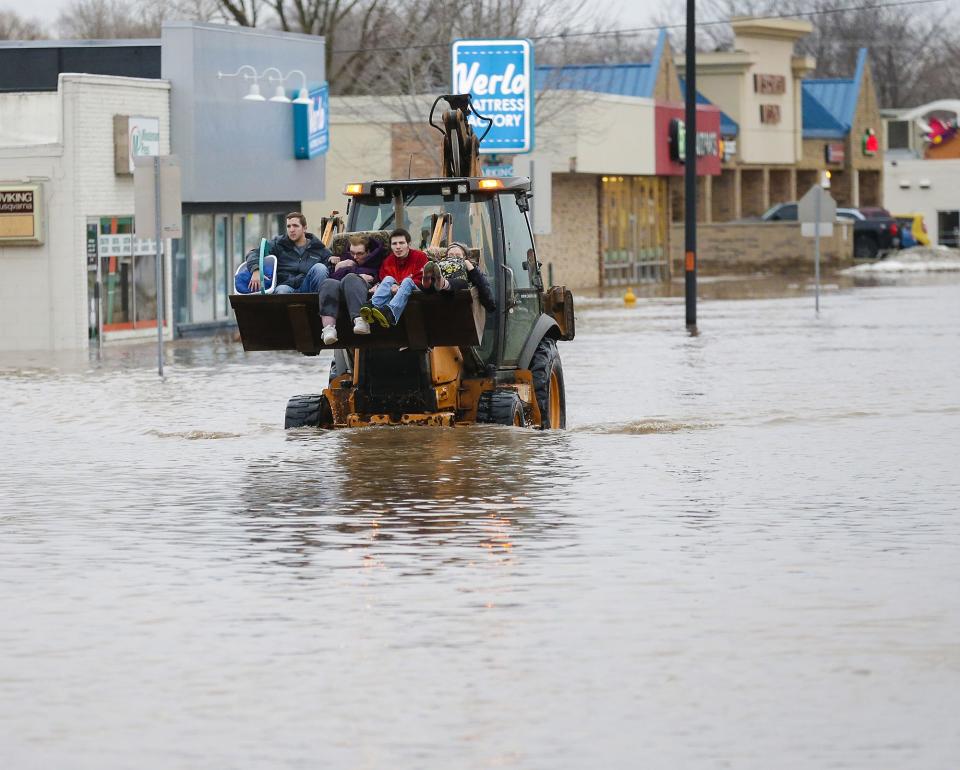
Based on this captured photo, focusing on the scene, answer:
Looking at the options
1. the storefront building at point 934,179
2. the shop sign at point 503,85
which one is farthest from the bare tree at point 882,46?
the shop sign at point 503,85

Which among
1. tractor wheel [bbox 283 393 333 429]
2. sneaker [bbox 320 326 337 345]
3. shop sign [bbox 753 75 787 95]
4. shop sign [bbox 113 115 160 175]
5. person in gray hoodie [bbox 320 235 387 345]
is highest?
shop sign [bbox 753 75 787 95]

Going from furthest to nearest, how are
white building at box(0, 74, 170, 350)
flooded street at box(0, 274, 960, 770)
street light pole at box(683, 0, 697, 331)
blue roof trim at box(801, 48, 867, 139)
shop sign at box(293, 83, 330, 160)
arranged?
blue roof trim at box(801, 48, 867, 139) < shop sign at box(293, 83, 330, 160) < street light pole at box(683, 0, 697, 331) < white building at box(0, 74, 170, 350) < flooded street at box(0, 274, 960, 770)

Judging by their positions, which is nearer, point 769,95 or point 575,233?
point 575,233

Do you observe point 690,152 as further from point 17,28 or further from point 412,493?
point 17,28

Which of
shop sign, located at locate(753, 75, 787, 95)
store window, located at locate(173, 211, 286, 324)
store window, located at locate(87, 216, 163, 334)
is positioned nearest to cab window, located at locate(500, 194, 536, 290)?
store window, located at locate(87, 216, 163, 334)

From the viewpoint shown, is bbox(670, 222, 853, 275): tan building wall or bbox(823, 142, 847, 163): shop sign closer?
bbox(670, 222, 853, 275): tan building wall

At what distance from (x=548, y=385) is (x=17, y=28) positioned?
80.6m

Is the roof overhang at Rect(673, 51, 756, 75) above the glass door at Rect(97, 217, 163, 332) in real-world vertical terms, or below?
above

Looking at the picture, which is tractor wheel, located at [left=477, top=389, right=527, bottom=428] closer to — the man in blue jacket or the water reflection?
the water reflection

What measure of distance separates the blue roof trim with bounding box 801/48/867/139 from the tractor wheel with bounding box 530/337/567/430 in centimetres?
7253

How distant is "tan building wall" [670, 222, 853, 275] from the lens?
74.4 m

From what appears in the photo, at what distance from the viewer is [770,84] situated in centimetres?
8269

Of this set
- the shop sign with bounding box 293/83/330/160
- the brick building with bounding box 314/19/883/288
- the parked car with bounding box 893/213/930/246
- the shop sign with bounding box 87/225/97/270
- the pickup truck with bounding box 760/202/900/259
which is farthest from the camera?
the parked car with bounding box 893/213/930/246

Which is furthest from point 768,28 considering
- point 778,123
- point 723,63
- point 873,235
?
point 873,235
